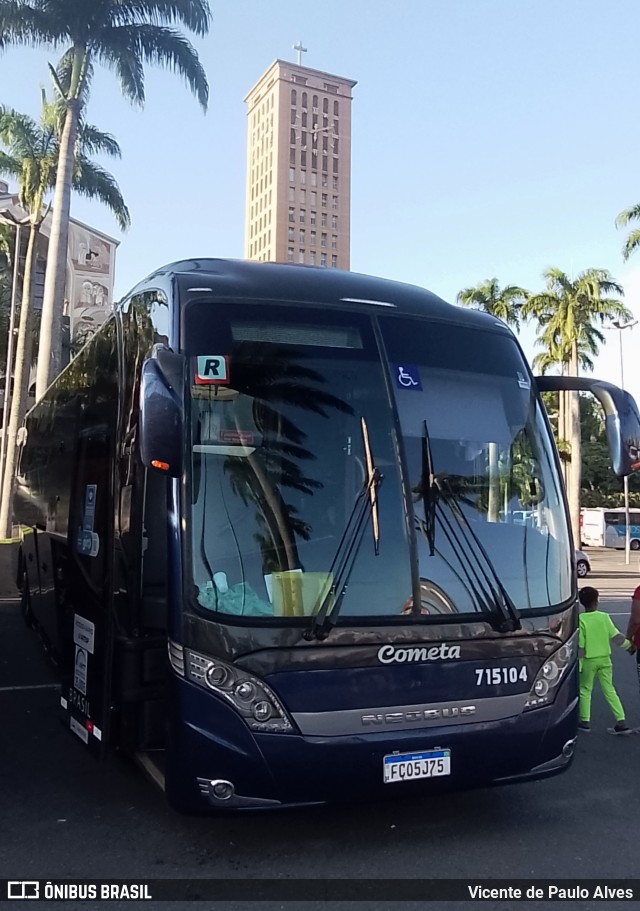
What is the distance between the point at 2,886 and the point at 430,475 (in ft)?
9.90

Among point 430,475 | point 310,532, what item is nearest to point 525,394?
point 430,475

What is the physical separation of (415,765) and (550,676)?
1000 millimetres

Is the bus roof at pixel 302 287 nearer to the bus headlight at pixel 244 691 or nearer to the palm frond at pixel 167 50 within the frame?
the bus headlight at pixel 244 691

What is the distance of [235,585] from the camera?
14.2ft

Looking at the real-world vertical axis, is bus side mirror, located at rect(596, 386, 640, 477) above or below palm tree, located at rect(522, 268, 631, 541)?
below

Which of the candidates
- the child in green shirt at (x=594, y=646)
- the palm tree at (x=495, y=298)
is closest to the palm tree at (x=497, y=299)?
the palm tree at (x=495, y=298)

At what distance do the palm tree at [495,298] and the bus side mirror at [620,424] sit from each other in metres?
37.7

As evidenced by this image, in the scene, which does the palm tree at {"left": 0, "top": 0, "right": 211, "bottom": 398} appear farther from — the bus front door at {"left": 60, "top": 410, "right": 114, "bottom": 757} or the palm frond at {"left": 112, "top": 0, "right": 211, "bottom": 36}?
the bus front door at {"left": 60, "top": 410, "right": 114, "bottom": 757}

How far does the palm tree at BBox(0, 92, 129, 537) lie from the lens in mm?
23562

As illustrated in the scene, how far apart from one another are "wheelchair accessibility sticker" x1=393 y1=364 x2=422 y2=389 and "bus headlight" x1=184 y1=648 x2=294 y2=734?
186cm

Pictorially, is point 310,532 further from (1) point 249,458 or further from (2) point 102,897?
(2) point 102,897

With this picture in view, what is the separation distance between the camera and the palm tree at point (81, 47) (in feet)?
67.2

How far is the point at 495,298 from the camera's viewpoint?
42.7 meters

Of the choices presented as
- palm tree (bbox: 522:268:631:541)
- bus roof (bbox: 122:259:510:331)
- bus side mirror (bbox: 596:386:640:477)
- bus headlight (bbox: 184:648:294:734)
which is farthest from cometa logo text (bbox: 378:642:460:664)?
palm tree (bbox: 522:268:631:541)
